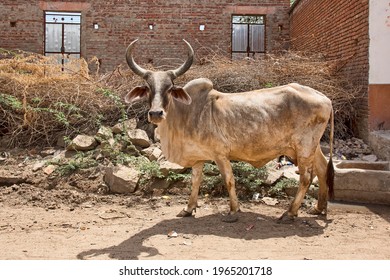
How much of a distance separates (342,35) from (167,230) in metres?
6.91

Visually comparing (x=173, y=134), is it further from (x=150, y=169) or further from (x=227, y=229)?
(x=150, y=169)

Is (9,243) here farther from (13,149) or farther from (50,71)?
(50,71)

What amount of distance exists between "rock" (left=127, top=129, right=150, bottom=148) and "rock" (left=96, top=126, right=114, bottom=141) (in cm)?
37

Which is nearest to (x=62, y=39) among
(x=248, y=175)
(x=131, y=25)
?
(x=131, y=25)

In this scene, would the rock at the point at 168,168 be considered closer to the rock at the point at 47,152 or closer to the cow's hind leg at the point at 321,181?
the cow's hind leg at the point at 321,181

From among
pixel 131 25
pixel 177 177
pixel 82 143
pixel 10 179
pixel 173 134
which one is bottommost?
pixel 10 179

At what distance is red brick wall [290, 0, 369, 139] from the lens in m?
8.50

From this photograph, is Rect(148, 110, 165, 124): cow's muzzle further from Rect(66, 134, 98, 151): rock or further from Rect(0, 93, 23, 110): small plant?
Rect(0, 93, 23, 110): small plant

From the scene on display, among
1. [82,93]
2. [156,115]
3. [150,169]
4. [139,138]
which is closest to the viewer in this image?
[156,115]

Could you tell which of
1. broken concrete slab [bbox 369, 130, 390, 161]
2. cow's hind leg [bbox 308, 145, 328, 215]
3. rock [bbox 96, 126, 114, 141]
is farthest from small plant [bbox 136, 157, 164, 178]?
broken concrete slab [bbox 369, 130, 390, 161]

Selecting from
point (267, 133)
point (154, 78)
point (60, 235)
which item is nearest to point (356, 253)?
point (267, 133)

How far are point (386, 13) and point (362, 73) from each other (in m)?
1.21

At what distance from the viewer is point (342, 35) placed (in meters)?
9.80

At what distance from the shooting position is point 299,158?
5.41m
